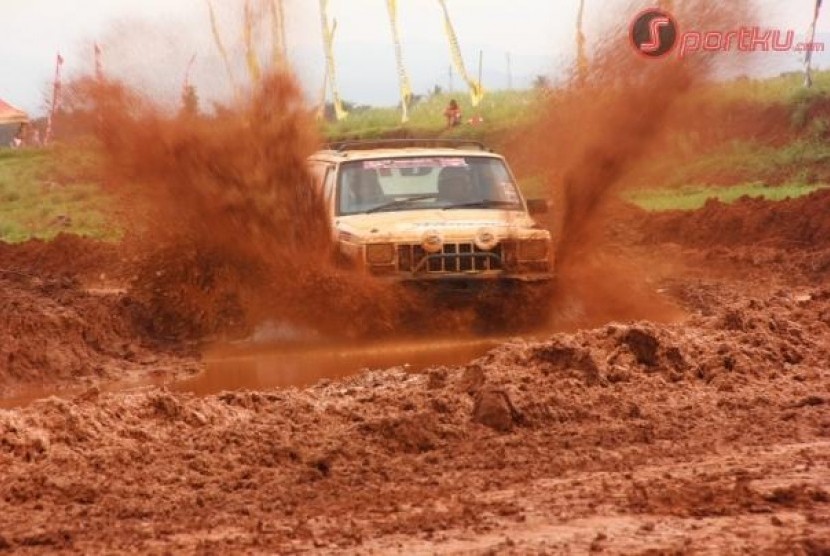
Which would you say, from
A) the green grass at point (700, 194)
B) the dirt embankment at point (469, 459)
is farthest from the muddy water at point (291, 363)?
the green grass at point (700, 194)

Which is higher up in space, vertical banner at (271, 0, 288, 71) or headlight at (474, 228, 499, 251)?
vertical banner at (271, 0, 288, 71)

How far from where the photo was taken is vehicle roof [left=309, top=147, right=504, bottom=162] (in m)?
13.5

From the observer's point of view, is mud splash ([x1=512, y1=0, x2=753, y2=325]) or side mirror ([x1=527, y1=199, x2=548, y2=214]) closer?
side mirror ([x1=527, y1=199, x2=548, y2=214])

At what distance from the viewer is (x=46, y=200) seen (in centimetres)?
3222

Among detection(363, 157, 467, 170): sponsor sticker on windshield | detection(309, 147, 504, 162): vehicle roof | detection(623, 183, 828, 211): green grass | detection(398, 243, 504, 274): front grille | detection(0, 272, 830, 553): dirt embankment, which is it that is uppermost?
detection(309, 147, 504, 162): vehicle roof

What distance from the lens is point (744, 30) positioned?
16.5 m

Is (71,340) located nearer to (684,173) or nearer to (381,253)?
(381,253)

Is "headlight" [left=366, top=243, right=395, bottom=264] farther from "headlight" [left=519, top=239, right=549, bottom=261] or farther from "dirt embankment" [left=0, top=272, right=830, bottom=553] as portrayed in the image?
"dirt embankment" [left=0, top=272, right=830, bottom=553]

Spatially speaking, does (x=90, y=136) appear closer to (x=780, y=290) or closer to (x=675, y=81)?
(x=675, y=81)

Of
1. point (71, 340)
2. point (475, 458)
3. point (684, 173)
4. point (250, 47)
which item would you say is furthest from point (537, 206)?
point (684, 173)

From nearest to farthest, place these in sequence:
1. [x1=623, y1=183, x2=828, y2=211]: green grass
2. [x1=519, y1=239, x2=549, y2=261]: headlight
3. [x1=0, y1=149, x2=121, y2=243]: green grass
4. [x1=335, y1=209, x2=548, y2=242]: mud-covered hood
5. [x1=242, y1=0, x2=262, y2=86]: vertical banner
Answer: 1. [x1=335, y1=209, x2=548, y2=242]: mud-covered hood
2. [x1=519, y1=239, x2=549, y2=261]: headlight
3. [x1=242, y1=0, x2=262, y2=86]: vertical banner
4. [x1=623, y1=183, x2=828, y2=211]: green grass
5. [x1=0, y1=149, x2=121, y2=243]: green grass

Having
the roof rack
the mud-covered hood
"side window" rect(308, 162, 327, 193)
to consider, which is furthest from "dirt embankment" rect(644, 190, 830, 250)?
"side window" rect(308, 162, 327, 193)

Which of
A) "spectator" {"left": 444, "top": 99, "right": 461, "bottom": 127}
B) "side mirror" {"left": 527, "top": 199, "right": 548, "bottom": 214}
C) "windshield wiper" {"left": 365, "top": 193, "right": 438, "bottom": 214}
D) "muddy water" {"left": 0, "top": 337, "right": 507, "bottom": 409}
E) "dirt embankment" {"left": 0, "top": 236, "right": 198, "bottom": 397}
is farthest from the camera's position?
"spectator" {"left": 444, "top": 99, "right": 461, "bottom": 127}

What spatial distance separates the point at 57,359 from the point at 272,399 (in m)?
3.19
